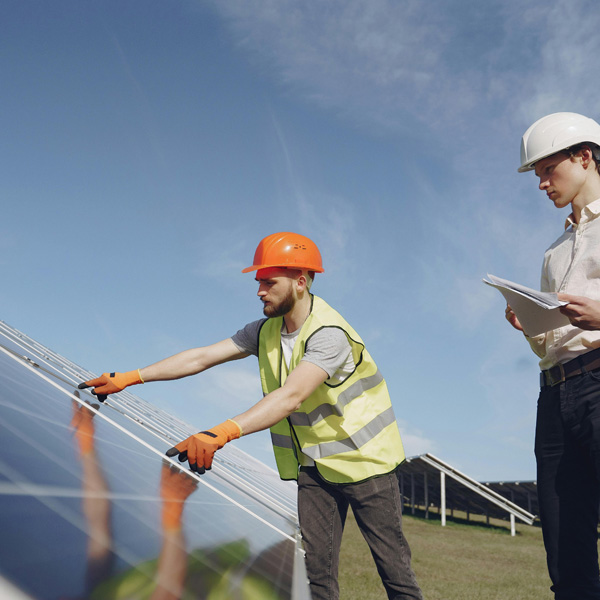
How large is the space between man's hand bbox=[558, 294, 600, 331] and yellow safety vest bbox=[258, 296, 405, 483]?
1.10m

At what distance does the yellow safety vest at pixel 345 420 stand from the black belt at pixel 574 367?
0.91m

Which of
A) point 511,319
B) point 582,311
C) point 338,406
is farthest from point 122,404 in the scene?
point 582,311

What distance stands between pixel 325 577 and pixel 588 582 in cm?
129

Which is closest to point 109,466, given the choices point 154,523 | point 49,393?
point 154,523

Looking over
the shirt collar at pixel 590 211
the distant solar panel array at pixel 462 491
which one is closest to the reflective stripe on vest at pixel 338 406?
the shirt collar at pixel 590 211

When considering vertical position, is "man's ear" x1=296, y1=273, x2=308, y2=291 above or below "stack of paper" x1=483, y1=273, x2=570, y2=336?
above

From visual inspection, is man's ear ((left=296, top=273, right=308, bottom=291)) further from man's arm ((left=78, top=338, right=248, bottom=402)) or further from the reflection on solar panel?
the reflection on solar panel

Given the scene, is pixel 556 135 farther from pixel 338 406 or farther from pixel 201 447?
pixel 201 447

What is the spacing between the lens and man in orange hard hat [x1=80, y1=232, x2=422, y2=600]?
2.96 metres

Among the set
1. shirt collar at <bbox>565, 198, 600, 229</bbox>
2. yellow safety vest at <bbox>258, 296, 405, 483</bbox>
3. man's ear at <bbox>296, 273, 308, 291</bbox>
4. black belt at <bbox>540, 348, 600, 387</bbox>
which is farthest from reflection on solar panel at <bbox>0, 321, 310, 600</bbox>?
shirt collar at <bbox>565, 198, 600, 229</bbox>

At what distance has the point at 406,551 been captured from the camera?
118 inches

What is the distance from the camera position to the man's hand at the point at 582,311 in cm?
229

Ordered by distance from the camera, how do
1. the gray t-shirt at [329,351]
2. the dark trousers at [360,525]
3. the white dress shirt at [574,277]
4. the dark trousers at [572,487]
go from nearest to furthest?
the dark trousers at [572,487], the white dress shirt at [574,277], the gray t-shirt at [329,351], the dark trousers at [360,525]

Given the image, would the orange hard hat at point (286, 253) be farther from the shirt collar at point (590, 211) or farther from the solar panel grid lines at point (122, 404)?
the shirt collar at point (590, 211)
